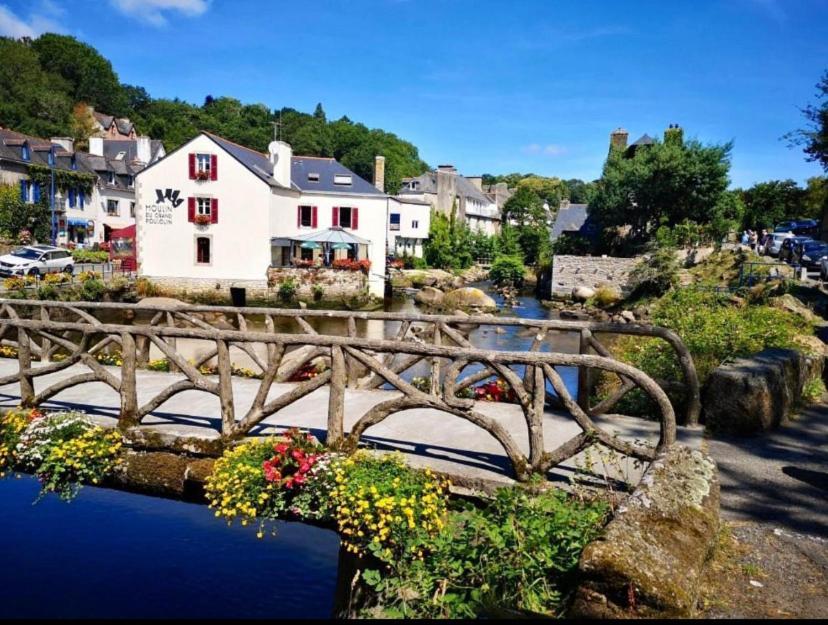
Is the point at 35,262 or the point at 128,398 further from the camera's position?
the point at 35,262

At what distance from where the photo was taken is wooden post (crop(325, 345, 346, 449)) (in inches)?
216

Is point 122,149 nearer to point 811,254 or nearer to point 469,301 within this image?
point 469,301

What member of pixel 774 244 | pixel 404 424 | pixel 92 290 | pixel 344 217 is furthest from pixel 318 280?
pixel 404 424

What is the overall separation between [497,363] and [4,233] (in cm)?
4930

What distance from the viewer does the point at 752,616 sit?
356cm

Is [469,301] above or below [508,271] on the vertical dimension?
below

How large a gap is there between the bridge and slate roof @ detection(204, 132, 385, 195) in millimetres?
31206

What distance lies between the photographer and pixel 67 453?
589cm

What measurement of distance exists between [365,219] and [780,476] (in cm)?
3757

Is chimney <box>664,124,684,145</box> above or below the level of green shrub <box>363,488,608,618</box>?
above

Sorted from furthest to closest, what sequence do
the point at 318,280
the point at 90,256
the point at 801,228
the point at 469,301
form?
the point at 801,228, the point at 90,256, the point at 469,301, the point at 318,280

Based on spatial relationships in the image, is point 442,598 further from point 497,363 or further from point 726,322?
point 726,322

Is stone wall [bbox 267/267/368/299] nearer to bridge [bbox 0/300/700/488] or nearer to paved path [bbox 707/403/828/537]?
bridge [bbox 0/300/700/488]

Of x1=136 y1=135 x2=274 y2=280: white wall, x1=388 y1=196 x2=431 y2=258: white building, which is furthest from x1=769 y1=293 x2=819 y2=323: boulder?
x1=388 y1=196 x2=431 y2=258: white building
